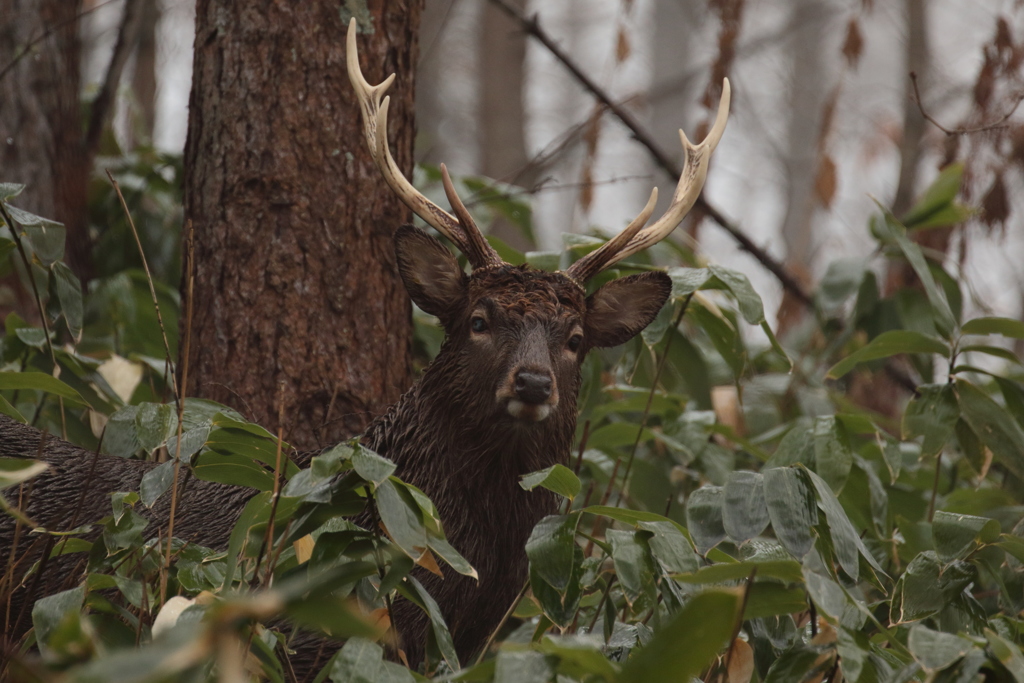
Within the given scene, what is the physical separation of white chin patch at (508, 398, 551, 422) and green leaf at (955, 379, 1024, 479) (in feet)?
6.26

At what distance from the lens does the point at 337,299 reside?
4.14 meters

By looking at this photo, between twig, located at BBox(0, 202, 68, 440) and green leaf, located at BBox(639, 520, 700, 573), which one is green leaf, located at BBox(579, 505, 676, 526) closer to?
green leaf, located at BBox(639, 520, 700, 573)

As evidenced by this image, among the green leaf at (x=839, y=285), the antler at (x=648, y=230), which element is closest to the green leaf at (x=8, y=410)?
the antler at (x=648, y=230)

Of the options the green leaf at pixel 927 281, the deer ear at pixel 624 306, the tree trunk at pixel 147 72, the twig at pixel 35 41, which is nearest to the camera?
the deer ear at pixel 624 306

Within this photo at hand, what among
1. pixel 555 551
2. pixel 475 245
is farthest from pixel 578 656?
pixel 475 245

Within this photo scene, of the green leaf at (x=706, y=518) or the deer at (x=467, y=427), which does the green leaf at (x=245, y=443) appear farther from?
the green leaf at (x=706, y=518)

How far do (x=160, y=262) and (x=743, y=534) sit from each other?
426cm

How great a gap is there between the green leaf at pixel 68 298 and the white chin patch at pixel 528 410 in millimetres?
1487

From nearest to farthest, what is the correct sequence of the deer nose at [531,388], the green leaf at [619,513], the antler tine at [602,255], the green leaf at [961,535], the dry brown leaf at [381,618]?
the dry brown leaf at [381,618] → the green leaf at [619,513] → the green leaf at [961,535] → the deer nose at [531,388] → the antler tine at [602,255]

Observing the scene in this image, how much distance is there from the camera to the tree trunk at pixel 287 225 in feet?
13.4

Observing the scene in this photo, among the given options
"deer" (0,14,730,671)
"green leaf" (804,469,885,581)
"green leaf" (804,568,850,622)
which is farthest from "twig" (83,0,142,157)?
"green leaf" (804,568,850,622)

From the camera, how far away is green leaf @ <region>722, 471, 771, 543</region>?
2.79m

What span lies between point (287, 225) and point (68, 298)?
2.79 feet

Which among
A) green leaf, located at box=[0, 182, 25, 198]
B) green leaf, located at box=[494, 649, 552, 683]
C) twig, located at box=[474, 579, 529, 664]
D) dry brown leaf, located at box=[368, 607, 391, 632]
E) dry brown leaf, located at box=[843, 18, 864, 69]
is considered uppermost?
dry brown leaf, located at box=[843, 18, 864, 69]
